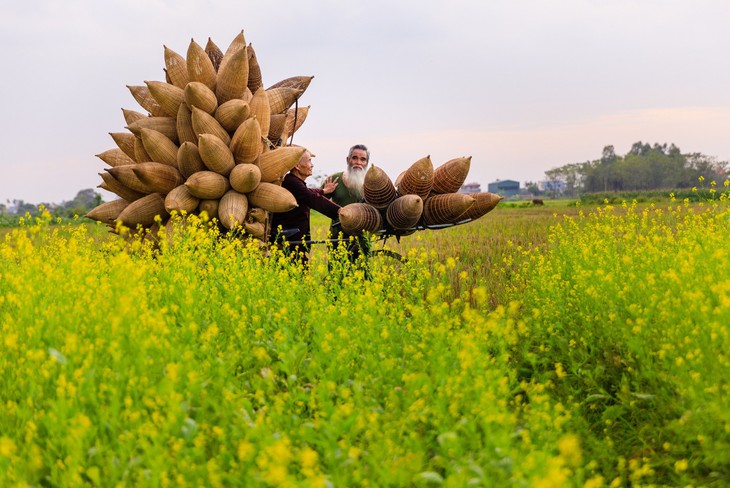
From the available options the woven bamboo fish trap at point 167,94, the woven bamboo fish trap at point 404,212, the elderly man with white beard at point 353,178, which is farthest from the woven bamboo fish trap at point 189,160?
the woven bamboo fish trap at point 404,212

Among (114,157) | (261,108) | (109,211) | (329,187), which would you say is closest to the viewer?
(261,108)

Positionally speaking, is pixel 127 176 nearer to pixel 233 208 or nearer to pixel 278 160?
pixel 233 208

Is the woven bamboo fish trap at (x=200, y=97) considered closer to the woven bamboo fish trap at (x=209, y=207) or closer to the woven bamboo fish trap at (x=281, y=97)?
the woven bamboo fish trap at (x=281, y=97)

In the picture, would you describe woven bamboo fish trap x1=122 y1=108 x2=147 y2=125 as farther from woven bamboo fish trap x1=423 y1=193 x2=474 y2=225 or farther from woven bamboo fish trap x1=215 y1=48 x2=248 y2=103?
woven bamboo fish trap x1=423 y1=193 x2=474 y2=225

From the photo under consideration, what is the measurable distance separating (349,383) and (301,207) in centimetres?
291

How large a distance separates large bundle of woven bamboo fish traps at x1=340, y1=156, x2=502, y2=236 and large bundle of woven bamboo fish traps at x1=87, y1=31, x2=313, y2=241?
612 millimetres

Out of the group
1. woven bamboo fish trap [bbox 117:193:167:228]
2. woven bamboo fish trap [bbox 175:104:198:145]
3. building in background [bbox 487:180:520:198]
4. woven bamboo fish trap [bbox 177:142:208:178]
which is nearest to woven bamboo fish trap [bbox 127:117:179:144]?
woven bamboo fish trap [bbox 175:104:198:145]

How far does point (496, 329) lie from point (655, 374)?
37.9 inches

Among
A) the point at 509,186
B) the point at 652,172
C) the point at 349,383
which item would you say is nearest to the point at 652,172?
the point at 652,172

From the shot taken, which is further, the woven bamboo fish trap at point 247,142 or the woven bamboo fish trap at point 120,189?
the woven bamboo fish trap at point 120,189

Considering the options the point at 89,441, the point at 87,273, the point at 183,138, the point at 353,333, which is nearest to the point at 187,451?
the point at 89,441

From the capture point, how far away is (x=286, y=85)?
5.71 meters

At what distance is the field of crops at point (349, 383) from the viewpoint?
2484 millimetres

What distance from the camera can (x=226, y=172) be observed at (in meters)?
5.17
